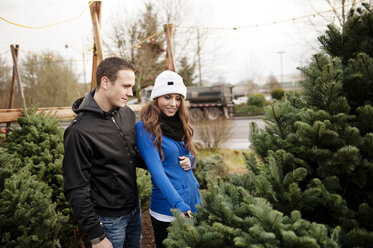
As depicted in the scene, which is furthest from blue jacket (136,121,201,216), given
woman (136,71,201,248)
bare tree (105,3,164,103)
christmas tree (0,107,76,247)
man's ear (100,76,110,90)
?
bare tree (105,3,164,103)

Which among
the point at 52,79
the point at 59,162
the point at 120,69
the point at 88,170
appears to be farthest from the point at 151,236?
the point at 52,79

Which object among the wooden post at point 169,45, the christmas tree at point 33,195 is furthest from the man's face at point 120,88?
the wooden post at point 169,45

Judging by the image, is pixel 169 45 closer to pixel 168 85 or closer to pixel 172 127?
pixel 168 85

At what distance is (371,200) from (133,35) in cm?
1675

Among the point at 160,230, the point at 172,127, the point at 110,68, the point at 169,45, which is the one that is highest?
the point at 169,45

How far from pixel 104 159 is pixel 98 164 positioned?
52 mm

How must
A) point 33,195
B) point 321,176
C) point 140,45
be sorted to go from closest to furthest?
point 321,176
point 33,195
point 140,45

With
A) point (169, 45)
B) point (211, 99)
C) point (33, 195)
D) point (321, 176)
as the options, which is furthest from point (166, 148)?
point (211, 99)

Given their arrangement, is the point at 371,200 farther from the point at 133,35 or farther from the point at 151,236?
the point at 133,35

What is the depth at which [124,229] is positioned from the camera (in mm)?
1957

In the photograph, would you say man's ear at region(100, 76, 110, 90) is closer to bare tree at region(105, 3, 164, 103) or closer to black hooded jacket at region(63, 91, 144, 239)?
black hooded jacket at region(63, 91, 144, 239)

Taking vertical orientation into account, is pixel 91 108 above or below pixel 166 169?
above

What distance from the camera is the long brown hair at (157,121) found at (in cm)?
192

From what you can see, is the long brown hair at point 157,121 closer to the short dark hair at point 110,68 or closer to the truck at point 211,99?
the short dark hair at point 110,68
